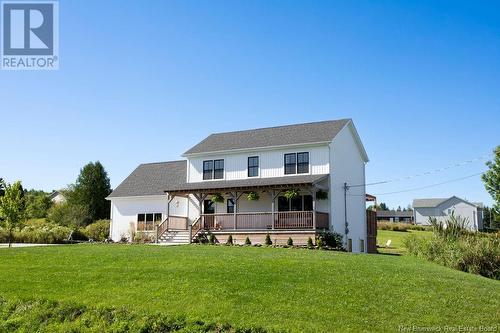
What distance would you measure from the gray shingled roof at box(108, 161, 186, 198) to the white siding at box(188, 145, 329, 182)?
2.18 metres

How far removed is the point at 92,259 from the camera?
18500mm

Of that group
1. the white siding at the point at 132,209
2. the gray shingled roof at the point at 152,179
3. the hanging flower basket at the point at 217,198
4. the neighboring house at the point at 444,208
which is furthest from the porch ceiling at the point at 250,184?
the neighboring house at the point at 444,208

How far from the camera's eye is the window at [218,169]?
33.4m

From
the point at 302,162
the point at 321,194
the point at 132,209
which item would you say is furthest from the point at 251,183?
the point at 132,209

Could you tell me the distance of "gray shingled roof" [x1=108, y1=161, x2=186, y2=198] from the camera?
36.5 m

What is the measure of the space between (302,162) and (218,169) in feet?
20.4

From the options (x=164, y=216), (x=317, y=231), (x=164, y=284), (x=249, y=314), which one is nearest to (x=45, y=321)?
(x=164, y=284)

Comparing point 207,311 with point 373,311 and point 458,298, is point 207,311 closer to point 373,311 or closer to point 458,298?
point 373,311

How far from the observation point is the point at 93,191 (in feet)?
170

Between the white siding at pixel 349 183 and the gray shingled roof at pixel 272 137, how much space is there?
2.82 feet

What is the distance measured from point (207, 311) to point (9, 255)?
42.4ft

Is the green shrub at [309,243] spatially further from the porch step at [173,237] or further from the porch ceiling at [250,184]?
the porch step at [173,237]

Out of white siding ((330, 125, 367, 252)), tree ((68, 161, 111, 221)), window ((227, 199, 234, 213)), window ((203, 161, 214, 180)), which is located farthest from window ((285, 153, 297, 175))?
tree ((68, 161, 111, 221))

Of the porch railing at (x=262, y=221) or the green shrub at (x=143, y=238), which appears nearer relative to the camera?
the porch railing at (x=262, y=221)
